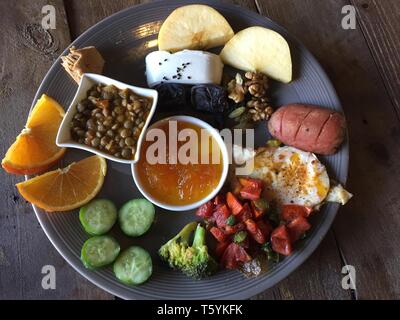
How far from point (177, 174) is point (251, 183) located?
15.1 inches

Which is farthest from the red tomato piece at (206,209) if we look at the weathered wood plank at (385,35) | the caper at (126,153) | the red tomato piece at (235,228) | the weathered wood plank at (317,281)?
the weathered wood plank at (385,35)

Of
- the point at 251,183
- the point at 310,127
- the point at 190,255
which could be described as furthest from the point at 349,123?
the point at 190,255

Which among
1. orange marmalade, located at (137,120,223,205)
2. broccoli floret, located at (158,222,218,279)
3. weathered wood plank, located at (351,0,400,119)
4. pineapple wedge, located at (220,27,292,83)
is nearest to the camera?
broccoli floret, located at (158,222,218,279)

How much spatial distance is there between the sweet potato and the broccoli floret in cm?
67

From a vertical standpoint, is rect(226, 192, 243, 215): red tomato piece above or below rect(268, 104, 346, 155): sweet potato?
below

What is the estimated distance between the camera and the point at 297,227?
241 centimetres

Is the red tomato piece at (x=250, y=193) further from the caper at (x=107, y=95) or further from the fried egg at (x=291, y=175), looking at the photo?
the caper at (x=107, y=95)

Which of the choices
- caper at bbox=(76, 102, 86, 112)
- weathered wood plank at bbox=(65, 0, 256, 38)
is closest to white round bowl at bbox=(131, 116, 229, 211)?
caper at bbox=(76, 102, 86, 112)

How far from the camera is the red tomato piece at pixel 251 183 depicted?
Answer: 242 cm

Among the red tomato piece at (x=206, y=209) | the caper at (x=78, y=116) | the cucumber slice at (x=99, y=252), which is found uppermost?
the caper at (x=78, y=116)

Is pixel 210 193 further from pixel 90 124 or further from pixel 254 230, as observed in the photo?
pixel 90 124

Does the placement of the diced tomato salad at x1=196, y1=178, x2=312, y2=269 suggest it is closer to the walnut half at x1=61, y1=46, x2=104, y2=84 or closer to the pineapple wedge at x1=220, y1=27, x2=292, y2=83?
the pineapple wedge at x1=220, y1=27, x2=292, y2=83

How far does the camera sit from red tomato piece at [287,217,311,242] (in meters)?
2.41

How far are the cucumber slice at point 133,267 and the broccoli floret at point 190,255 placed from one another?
91 millimetres
